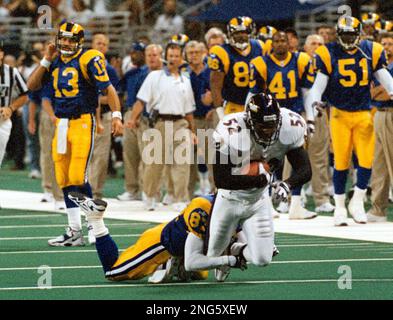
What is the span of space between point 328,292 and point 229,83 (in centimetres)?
538

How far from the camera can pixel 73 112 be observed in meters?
10.8

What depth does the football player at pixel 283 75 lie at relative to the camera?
41.6ft

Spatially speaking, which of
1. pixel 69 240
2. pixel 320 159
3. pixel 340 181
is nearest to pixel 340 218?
pixel 340 181

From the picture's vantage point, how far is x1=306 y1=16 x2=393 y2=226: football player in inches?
478

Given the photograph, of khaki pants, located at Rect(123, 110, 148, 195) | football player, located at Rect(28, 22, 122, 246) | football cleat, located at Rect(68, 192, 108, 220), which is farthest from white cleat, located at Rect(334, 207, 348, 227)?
football cleat, located at Rect(68, 192, 108, 220)

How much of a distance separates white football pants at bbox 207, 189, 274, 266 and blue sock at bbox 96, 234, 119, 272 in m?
0.68

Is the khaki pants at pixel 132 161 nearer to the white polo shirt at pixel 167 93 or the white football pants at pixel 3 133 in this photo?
the white polo shirt at pixel 167 93

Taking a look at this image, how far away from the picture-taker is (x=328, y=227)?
12.2m

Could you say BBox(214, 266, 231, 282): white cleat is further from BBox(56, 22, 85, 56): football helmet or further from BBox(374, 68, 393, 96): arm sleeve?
BBox(374, 68, 393, 96): arm sleeve

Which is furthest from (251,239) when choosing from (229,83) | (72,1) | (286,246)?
(72,1)

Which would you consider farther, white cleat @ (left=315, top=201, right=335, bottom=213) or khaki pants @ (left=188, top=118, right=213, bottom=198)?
khaki pants @ (left=188, top=118, right=213, bottom=198)

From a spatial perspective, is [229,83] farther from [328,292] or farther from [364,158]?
[328,292]

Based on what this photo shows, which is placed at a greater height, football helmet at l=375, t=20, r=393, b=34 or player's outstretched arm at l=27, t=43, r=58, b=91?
football helmet at l=375, t=20, r=393, b=34

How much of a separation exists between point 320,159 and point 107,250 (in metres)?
6.18
